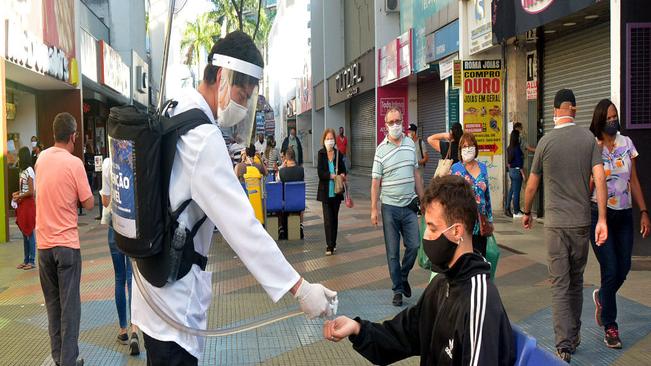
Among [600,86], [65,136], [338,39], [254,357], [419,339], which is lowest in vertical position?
[254,357]

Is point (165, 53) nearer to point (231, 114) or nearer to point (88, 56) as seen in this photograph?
point (231, 114)

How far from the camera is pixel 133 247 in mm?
2770

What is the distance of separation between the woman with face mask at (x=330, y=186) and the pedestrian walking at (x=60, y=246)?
6028mm

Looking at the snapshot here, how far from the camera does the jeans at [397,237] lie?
302 inches

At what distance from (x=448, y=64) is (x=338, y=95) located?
19286mm

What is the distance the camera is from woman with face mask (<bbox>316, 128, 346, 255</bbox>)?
11195mm

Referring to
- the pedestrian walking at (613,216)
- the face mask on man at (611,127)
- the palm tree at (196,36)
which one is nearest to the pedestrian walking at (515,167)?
the pedestrian walking at (613,216)

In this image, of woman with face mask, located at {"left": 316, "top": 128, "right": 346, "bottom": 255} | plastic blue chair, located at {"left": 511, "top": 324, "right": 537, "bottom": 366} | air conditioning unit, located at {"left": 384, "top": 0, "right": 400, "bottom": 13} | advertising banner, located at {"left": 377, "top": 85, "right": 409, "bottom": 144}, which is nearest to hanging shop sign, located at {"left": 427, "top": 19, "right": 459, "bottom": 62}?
air conditioning unit, located at {"left": 384, "top": 0, "right": 400, "bottom": 13}

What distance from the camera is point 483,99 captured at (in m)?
15.3

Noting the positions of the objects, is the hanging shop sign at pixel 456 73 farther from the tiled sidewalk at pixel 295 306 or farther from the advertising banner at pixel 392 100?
the advertising banner at pixel 392 100

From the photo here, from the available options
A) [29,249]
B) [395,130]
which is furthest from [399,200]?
[29,249]

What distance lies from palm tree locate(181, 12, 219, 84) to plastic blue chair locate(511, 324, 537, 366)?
67.0 metres

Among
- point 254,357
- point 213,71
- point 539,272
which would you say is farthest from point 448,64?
point 213,71

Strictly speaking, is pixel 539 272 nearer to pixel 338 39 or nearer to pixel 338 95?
pixel 338 95
